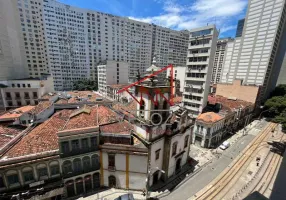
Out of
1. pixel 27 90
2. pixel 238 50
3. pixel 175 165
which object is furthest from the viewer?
pixel 238 50

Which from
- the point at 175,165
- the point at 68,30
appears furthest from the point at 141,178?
the point at 68,30

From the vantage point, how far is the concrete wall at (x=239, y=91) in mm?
56791

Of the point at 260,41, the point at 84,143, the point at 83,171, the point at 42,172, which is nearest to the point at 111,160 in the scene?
the point at 83,171

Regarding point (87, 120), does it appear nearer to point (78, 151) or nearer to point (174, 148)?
point (78, 151)

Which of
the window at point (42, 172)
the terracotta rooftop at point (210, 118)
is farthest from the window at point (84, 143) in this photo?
the terracotta rooftop at point (210, 118)

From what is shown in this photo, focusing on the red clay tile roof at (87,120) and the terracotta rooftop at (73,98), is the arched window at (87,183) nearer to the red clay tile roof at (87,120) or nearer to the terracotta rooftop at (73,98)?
the red clay tile roof at (87,120)

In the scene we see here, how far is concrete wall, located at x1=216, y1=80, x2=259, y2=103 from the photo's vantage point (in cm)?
5679

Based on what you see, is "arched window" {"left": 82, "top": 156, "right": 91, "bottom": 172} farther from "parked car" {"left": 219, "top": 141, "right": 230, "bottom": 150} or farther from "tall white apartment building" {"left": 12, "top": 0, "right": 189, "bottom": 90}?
"tall white apartment building" {"left": 12, "top": 0, "right": 189, "bottom": 90}

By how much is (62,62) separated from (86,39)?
23.2 metres

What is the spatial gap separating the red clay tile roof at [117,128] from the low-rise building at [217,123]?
21347 millimetres

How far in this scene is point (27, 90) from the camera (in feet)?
155

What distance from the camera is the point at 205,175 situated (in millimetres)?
28578

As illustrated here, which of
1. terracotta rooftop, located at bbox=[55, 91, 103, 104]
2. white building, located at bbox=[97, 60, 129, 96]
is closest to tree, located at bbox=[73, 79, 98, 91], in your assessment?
white building, located at bbox=[97, 60, 129, 96]

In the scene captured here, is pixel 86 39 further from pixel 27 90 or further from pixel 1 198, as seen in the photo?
pixel 1 198
